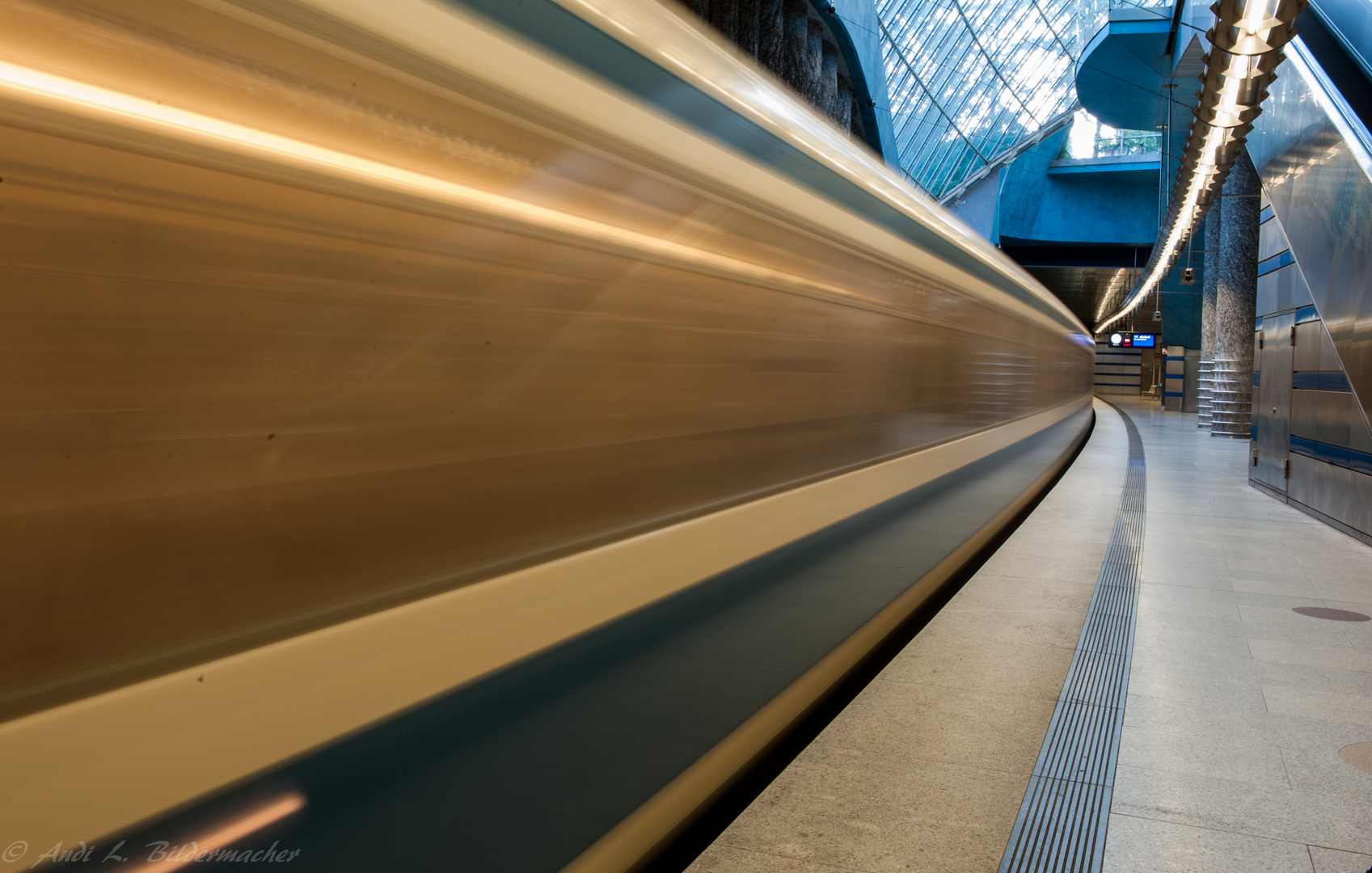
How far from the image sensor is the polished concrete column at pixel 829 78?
80.7 feet

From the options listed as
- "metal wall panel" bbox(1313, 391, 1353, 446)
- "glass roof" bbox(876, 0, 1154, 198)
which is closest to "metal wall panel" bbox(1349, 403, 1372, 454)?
"metal wall panel" bbox(1313, 391, 1353, 446)

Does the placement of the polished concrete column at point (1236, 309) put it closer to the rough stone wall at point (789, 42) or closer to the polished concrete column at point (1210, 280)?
the polished concrete column at point (1210, 280)

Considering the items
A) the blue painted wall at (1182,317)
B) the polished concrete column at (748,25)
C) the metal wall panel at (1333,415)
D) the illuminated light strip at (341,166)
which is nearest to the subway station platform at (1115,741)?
the illuminated light strip at (341,166)

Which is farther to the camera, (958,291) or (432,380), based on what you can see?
(958,291)

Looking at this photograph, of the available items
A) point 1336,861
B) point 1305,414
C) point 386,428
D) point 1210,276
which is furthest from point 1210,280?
point 386,428

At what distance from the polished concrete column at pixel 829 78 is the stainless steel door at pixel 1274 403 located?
17.0 meters

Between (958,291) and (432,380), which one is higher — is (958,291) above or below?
above

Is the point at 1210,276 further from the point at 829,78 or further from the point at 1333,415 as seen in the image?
the point at 1333,415

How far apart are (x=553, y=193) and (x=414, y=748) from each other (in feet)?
2.87

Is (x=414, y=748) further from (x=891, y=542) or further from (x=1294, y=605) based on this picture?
(x=1294, y=605)

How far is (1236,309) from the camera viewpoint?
18672 mm

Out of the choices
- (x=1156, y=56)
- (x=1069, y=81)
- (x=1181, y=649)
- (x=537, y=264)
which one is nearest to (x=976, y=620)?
(x=1181, y=649)

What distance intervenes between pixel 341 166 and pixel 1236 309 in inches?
823

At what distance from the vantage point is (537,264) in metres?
1.51
